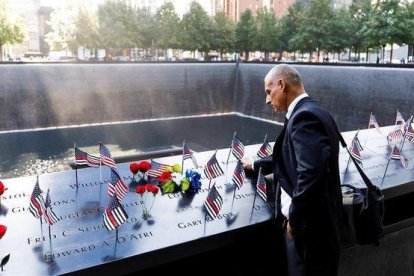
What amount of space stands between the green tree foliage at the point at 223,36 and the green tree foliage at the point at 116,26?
298 inches

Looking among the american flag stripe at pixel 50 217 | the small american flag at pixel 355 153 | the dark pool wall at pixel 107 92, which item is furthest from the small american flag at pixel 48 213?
the dark pool wall at pixel 107 92

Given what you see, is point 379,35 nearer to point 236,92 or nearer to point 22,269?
point 236,92

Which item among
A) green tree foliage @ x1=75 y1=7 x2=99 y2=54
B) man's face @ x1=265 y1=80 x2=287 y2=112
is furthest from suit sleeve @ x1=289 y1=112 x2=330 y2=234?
green tree foliage @ x1=75 y1=7 x2=99 y2=54

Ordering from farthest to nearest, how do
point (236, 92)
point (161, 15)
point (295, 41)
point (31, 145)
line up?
point (161, 15) < point (295, 41) < point (236, 92) < point (31, 145)

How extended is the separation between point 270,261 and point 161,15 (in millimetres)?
40546

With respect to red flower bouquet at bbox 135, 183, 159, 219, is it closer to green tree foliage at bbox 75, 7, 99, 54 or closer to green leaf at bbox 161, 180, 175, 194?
green leaf at bbox 161, 180, 175, 194

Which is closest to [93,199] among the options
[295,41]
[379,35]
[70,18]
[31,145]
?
[31,145]

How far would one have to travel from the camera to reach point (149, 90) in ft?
86.1

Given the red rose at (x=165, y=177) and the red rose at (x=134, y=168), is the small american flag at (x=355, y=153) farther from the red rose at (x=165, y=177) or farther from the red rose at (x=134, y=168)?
the red rose at (x=134, y=168)

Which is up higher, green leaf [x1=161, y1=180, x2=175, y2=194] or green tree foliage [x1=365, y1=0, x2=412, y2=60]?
green tree foliage [x1=365, y1=0, x2=412, y2=60]

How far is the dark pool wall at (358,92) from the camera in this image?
19.0m

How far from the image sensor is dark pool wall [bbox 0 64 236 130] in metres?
22.4

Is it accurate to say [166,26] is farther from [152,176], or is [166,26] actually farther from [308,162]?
[308,162]

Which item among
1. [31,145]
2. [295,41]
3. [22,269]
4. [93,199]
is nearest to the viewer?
[22,269]
